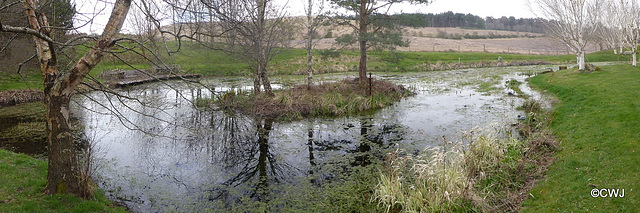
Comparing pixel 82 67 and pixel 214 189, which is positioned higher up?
pixel 82 67

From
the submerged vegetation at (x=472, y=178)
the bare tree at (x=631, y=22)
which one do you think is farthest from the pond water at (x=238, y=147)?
the bare tree at (x=631, y=22)

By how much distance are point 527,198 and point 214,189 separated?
594 cm

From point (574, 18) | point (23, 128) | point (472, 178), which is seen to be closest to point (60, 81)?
point (472, 178)

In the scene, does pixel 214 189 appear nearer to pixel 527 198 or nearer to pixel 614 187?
pixel 527 198

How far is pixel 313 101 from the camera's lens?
15297mm

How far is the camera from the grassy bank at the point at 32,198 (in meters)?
5.39

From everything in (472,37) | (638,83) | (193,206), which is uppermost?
(472,37)

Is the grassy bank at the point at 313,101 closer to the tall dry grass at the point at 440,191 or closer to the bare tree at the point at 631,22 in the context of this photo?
the tall dry grass at the point at 440,191

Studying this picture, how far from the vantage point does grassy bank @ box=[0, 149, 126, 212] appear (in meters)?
5.39

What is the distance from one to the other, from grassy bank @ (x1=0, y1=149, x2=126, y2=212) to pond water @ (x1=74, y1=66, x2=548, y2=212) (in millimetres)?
795

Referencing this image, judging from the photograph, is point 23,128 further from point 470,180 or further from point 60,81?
point 470,180

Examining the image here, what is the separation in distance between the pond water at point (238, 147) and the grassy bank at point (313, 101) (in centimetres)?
80

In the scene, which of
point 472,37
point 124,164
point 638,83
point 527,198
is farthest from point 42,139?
point 472,37

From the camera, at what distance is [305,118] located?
14.3m
